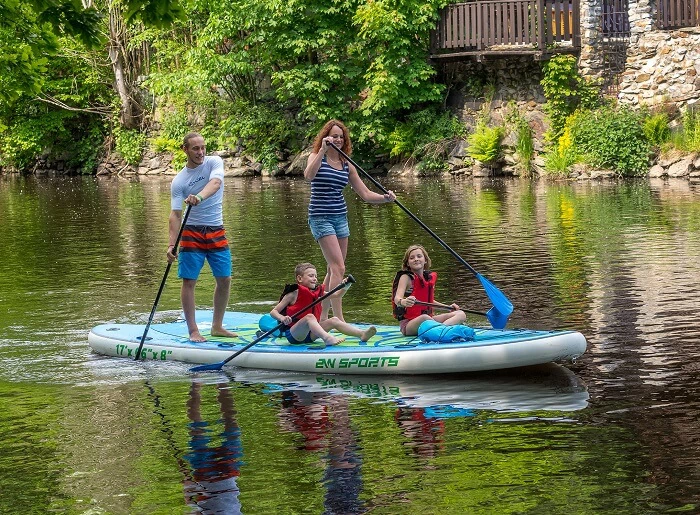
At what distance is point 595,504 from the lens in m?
6.69

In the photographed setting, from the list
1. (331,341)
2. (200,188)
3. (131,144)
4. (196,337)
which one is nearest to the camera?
(331,341)

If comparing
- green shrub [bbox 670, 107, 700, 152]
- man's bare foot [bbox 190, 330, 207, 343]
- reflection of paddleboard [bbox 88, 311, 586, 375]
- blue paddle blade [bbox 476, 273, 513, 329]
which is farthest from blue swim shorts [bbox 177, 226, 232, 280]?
green shrub [bbox 670, 107, 700, 152]

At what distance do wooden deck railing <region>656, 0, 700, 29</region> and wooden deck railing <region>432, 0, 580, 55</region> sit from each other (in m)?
1.98

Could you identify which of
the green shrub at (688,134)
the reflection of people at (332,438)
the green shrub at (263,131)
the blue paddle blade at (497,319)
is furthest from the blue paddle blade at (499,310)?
the green shrub at (263,131)

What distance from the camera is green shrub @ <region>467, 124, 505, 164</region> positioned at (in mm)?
32062

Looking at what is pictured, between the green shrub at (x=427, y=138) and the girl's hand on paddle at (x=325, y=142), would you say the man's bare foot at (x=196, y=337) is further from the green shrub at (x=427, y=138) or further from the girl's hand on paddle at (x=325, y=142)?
the green shrub at (x=427, y=138)

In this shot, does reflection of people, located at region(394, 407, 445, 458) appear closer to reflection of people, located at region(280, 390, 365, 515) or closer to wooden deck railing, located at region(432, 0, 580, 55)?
reflection of people, located at region(280, 390, 365, 515)

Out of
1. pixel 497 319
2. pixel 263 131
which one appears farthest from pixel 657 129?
pixel 497 319

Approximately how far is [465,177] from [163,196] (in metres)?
7.27

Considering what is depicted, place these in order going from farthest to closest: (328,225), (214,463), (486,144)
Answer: (486,144) → (328,225) → (214,463)

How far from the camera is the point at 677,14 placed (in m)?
30.3

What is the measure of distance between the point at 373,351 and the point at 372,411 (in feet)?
3.67

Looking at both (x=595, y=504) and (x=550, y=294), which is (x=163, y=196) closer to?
(x=550, y=294)

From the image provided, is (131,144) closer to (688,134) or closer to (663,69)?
(663,69)
